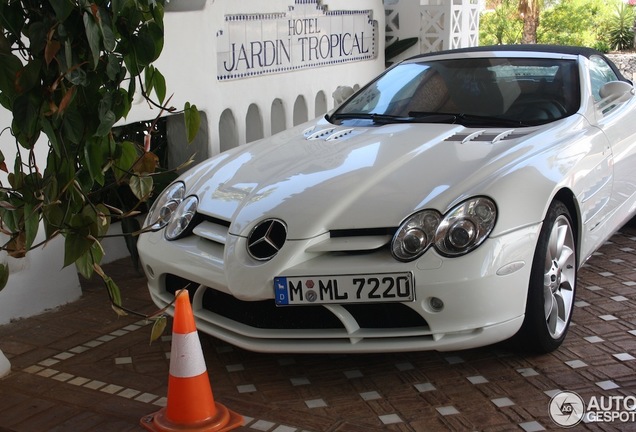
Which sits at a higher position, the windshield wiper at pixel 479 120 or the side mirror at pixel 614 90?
the side mirror at pixel 614 90

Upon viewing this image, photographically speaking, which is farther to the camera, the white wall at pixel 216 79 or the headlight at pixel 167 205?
the white wall at pixel 216 79

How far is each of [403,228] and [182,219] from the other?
46.4 inches

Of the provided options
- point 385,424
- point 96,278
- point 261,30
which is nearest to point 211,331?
point 385,424

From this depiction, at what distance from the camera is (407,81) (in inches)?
206

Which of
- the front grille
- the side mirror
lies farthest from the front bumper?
the side mirror

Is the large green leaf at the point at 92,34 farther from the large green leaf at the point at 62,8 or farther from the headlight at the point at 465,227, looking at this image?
the headlight at the point at 465,227

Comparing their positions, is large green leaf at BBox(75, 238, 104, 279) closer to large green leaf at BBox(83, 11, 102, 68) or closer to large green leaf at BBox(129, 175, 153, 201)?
large green leaf at BBox(129, 175, 153, 201)

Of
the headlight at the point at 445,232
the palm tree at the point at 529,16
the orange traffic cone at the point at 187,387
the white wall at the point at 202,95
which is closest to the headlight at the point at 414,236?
the headlight at the point at 445,232

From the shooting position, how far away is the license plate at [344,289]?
3.48 meters

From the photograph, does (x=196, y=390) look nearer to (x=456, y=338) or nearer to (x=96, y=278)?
(x=456, y=338)

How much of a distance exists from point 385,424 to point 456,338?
1.57ft

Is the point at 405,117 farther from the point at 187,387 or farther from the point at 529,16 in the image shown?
the point at 529,16

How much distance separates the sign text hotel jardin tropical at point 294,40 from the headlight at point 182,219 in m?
2.44

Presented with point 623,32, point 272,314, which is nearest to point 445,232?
point 272,314
